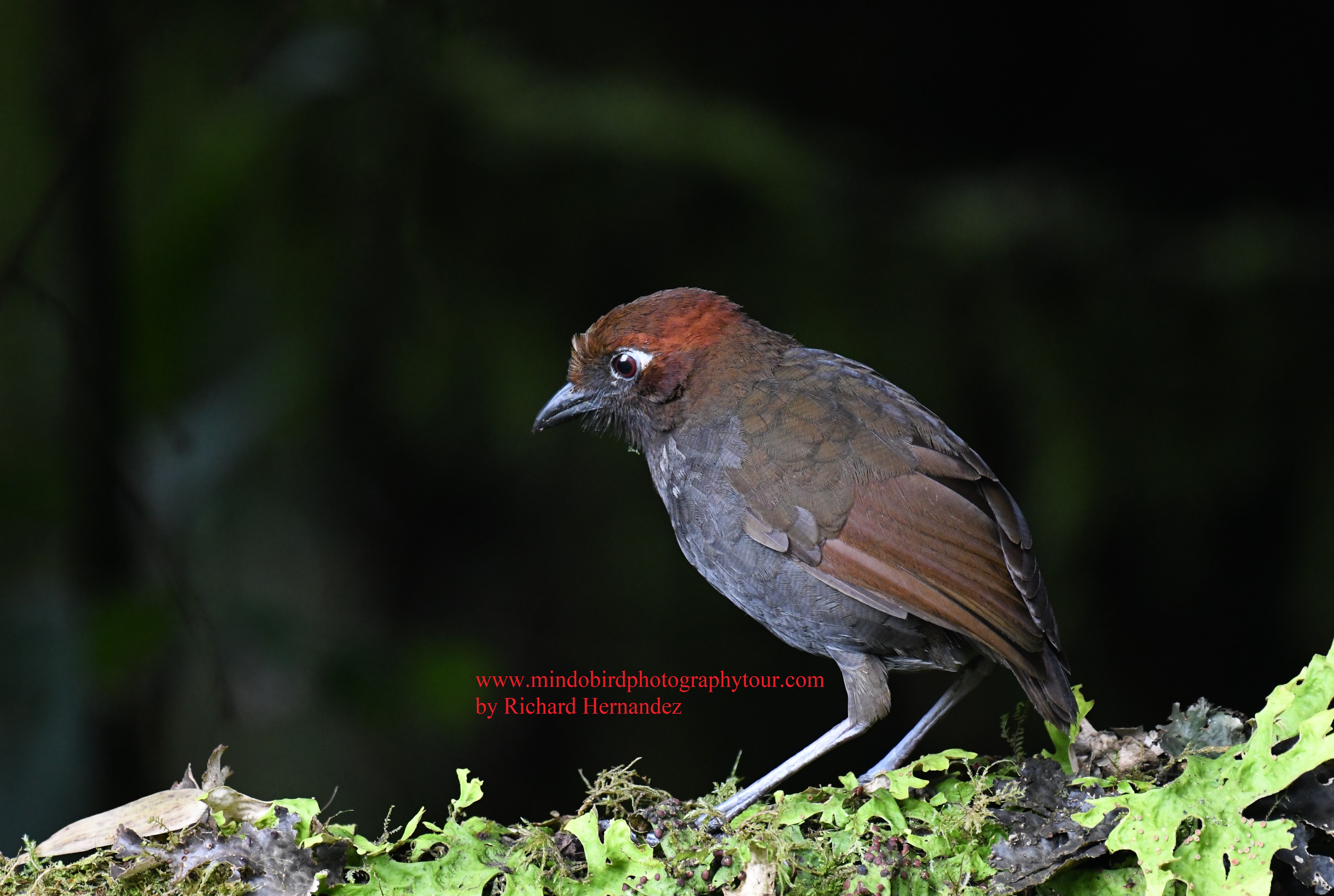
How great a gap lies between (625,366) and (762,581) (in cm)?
71

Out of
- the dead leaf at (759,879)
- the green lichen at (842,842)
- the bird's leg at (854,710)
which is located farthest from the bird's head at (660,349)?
the dead leaf at (759,879)

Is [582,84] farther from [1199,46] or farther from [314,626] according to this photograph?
[1199,46]

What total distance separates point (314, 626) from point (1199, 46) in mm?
3891

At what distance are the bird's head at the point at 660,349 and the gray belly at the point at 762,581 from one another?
136 millimetres

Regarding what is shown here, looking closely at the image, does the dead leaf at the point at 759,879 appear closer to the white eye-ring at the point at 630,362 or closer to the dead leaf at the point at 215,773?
the dead leaf at the point at 215,773

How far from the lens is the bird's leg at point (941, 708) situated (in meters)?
2.97

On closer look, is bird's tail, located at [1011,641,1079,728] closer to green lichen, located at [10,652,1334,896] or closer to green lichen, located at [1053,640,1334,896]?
green lichen, located at [10,652,1334,896]

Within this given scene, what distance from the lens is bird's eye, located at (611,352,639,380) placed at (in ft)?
10.1

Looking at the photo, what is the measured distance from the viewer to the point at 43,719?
3727 mm

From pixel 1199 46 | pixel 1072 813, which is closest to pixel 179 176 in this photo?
pixel 1072 813

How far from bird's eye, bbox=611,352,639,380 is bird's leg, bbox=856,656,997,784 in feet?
3.89

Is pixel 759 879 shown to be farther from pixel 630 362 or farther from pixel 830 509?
pixel 630 362

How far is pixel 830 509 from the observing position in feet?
9.01

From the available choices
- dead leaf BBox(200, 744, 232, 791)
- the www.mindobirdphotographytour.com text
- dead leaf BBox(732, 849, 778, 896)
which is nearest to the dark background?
the www.mindobirdphotographytour.com text
